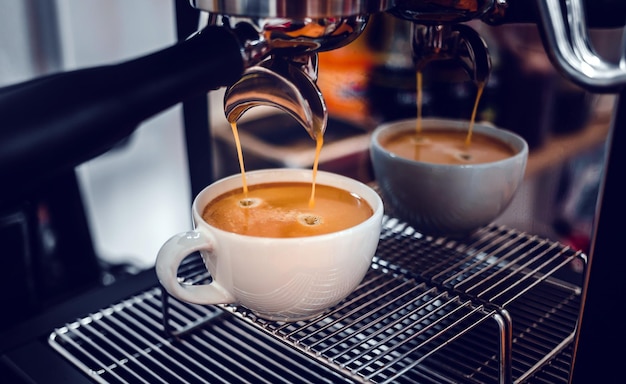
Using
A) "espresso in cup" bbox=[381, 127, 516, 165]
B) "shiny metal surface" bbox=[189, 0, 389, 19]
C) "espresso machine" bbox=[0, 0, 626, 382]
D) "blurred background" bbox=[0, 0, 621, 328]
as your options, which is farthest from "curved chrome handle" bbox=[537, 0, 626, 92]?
"blurred background" bbox=[0, 0, 621, 328]

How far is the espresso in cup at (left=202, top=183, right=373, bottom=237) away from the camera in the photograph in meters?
0.45

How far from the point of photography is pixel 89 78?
30 centimetres

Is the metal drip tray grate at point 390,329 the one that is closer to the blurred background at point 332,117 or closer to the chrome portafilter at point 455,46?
the chrome portafilter at point 455,46

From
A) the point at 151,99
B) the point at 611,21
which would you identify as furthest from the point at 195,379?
the point at 611,21

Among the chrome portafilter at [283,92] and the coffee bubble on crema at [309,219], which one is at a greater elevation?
the chrome portafilter at [283,92]

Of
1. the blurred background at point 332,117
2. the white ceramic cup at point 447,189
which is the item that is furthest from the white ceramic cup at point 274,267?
the blurred background at point 332,117

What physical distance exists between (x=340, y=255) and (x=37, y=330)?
265 millimetres

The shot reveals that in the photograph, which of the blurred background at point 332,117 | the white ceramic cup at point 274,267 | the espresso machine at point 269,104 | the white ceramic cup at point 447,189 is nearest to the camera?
the espresso machine at point 269,104

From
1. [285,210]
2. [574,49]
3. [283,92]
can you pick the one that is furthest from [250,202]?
[574,49]

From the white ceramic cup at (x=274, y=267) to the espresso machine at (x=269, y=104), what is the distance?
3cm

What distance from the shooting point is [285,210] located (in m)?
0.47

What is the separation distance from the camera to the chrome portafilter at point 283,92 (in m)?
0.37

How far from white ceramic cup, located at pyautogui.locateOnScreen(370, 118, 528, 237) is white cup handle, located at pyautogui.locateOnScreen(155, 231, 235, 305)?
0.20 m

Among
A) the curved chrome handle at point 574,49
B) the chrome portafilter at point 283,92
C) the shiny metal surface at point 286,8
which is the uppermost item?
the shiny metal surface at point 286,8
